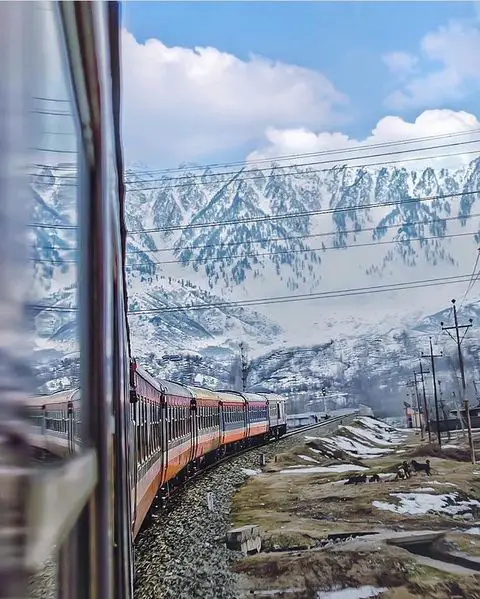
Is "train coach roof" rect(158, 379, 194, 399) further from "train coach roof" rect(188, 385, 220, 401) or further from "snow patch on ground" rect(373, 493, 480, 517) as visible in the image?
"snow patch on ground" rect(373, 493, 480, 517)

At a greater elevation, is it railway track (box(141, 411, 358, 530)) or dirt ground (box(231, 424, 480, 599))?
railway track (box(141, 411, 358, 530))

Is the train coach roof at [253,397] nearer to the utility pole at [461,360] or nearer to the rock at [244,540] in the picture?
the utility pole at [461,360]

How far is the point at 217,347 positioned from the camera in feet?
60.4

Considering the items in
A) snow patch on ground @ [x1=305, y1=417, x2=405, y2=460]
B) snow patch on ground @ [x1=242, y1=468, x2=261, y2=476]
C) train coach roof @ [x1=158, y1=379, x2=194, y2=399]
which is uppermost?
train coach roof @ [x1=158, y1=379, x2=194, y2=399]

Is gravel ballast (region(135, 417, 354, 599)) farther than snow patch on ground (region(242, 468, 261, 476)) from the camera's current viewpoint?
No

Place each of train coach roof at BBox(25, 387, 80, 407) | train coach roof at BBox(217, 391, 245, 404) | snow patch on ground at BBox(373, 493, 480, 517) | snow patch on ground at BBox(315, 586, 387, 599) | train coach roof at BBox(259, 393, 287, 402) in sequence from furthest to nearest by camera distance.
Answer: train coach roof at BBox(259, 393, 287, 402)
train coach roof at BBox(217, 391, 245, 404)
snow patch on ground at BBox(373, 493, 480, 517)
snow patch on ground at BBox(315, 586, 387, 599)
train coach roof at BBox(25, 387, 80, 407)

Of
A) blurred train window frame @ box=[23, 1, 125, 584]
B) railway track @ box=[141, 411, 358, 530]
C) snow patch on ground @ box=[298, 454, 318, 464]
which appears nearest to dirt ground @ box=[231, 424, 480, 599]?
snow patch on ground @ box=[298, 454, 318, 464]

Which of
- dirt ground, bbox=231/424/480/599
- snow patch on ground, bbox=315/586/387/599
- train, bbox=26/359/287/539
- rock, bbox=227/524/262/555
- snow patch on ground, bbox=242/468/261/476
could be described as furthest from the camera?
snow patch on ground, bbox=242/468/261/476

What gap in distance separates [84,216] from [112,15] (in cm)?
30

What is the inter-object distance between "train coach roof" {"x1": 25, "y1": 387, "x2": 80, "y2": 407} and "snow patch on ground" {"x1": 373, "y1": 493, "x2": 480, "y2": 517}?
25.1 feet

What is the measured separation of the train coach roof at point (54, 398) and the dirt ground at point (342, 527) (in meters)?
4.86

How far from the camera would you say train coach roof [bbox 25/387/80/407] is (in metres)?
0.29

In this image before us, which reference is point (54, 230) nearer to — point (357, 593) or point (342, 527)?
point (357, 593)

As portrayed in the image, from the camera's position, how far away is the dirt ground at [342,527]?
17.7 feet
